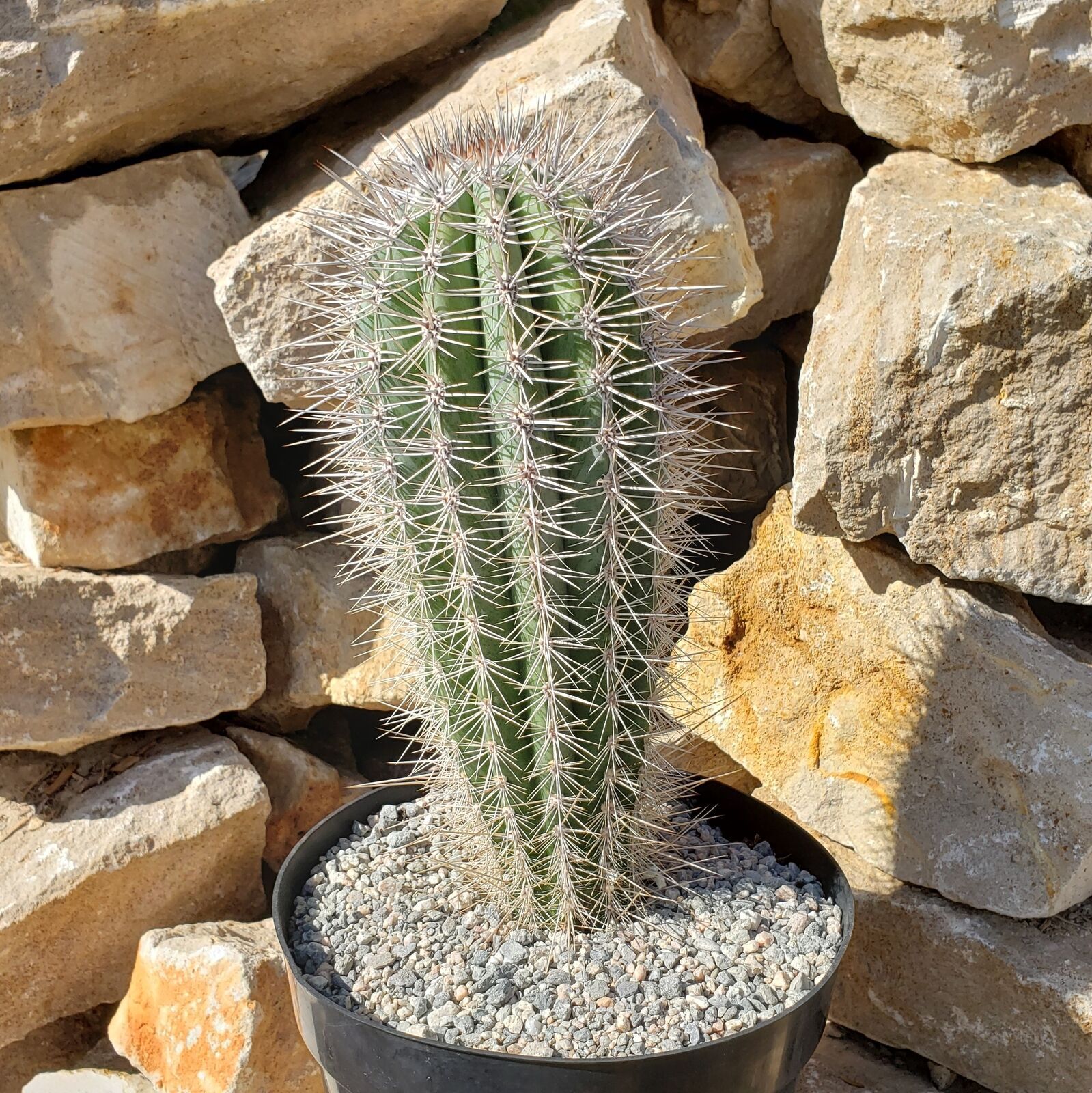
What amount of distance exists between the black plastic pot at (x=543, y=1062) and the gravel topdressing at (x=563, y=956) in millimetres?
41

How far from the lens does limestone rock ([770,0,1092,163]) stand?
5.67 ft

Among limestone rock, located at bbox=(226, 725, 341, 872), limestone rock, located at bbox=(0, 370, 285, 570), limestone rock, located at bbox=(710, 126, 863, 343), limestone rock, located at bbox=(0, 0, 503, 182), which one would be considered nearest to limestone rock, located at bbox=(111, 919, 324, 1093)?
limestone rock, located at bbox=(226, 725, 341, 872)

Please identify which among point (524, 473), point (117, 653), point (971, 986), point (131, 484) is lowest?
point (971, 986)

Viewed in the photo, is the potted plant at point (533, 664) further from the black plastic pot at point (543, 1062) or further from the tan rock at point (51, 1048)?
the tan rock at point (51, 1048)

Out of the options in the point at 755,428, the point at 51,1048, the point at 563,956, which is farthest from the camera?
the point at 755,428

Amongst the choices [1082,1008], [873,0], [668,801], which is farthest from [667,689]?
[873,0]

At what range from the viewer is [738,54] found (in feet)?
7.04

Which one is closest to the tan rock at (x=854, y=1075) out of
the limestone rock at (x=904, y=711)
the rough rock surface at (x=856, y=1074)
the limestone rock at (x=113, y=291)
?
the rough rock surface at (x=856, y=1074)

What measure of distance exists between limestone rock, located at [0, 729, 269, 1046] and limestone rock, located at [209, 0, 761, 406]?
73 cm

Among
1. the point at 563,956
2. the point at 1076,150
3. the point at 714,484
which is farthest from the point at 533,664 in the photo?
the point at 1076,150

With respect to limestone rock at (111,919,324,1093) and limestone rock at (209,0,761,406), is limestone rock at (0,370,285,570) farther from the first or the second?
limestone rock at (111,919,324,1093)

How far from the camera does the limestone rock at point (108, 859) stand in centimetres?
203

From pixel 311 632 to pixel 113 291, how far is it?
0.72 meters

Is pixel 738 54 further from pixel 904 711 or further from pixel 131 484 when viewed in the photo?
pixel 131 484
